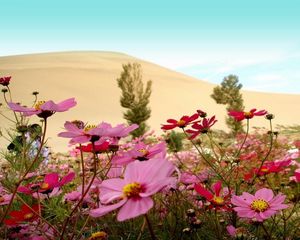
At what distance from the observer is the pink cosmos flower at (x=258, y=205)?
127cm

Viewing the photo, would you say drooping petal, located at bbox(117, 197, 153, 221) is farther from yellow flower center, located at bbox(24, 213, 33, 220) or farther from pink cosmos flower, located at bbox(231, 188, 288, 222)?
yellow flower center, located at bbox(24, 213, 33, 220)

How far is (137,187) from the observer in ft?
2.94

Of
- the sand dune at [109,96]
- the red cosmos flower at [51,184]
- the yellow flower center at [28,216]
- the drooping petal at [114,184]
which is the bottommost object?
the sand dune at [109,96]

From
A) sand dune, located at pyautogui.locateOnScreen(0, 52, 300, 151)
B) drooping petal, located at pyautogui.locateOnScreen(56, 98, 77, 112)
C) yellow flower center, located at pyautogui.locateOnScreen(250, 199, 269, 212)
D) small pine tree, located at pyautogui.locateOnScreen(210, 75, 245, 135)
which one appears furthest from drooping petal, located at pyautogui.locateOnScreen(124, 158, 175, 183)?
sand dune, located at pyautogui.locateOnScreen(0, 52, 300, 151)

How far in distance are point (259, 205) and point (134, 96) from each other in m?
17.5

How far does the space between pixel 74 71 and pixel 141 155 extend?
5391 cm

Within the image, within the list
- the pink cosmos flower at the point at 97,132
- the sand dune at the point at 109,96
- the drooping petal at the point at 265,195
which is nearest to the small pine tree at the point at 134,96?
the sand dune at the point at 109,96

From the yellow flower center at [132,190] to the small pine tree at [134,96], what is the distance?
54.9 feet

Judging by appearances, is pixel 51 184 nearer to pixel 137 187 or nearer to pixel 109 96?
pixel 137 187

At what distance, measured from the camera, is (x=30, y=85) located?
143ft

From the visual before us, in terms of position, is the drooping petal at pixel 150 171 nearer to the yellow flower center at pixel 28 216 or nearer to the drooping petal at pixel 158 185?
the drooping petal at pixel 158 185

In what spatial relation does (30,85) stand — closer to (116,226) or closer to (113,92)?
(113,92)

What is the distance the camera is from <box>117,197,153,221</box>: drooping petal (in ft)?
2.57

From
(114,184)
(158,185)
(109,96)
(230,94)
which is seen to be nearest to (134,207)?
(158,185)
